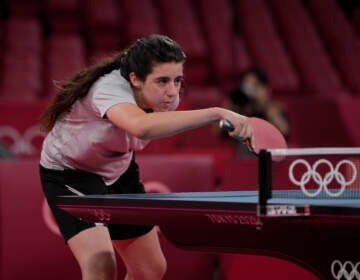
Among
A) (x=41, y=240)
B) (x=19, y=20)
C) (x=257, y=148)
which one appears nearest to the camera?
(x=257, y=148)

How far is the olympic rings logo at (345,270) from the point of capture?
9.04 feet

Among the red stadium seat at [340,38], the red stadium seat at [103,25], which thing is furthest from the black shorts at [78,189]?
the red stadium seat at [340,38]

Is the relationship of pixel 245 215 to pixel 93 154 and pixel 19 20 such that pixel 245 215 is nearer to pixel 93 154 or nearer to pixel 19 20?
pixel 93 154

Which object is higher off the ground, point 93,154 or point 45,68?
point 45,68

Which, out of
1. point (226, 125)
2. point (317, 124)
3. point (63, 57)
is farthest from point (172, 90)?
point (63, 57)

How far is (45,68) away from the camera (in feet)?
32.9

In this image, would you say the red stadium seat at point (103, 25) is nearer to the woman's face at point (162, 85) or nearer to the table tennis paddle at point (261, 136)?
the woman's face at point (162, 85)

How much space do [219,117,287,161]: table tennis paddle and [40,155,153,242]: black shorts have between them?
88 cm

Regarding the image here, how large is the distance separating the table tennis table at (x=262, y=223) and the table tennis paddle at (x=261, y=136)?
0.18 metres

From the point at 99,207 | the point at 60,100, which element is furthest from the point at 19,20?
the point at 99,207

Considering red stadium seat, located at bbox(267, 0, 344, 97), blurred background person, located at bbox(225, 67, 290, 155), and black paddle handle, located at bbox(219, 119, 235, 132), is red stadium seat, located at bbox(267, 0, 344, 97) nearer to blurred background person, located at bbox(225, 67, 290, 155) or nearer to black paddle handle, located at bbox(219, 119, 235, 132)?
blurred background person, located at bbox(225, 67, 290, 155)

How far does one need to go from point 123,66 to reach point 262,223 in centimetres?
107

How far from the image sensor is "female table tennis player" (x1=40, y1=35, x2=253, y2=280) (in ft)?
10.3

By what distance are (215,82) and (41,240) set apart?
591cm
